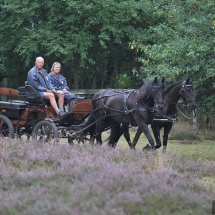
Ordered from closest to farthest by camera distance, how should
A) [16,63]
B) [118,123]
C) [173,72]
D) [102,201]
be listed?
[102,201] → [118,123] → [173,72] → [16,63]

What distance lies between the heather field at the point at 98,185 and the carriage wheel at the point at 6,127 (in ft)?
10.4

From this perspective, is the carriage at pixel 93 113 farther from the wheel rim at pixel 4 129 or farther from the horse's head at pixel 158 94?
the horse's head at pixel 158 94

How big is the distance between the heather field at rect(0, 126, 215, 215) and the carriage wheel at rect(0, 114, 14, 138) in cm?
318

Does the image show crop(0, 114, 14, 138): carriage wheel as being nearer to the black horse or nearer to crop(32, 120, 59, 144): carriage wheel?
crop(32, 120, 59, 144): carriage wheel

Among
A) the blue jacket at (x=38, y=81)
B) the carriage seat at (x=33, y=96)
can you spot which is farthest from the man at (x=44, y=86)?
the carriage seat at (x=33, y=96)

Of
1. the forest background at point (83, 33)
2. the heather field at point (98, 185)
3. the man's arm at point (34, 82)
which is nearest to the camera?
the heather field at point (98, 185)

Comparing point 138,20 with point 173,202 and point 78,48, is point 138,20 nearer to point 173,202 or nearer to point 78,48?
point 78,48

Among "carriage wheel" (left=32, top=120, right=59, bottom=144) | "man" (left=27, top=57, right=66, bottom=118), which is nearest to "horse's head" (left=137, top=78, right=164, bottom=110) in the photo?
"man" (left=27, top=57, right=66, bottom=118)

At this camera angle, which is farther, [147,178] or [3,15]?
[3,15]

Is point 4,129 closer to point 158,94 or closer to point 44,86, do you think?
point 44,86

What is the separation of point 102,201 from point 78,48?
61.3 ft

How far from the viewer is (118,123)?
13875 millimetres

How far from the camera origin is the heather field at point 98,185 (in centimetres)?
592

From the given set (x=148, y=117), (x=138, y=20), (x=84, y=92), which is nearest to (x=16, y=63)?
(x=84, y=92)
